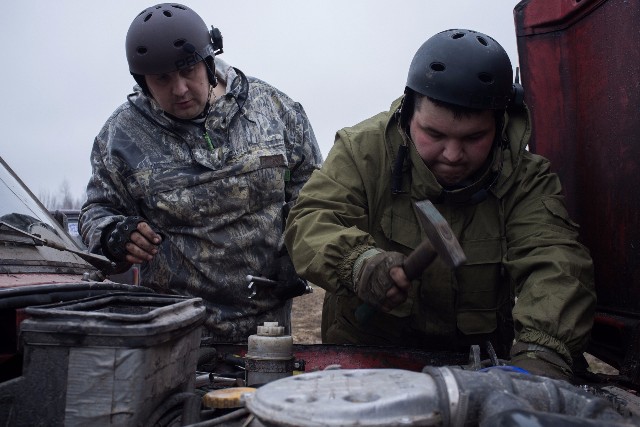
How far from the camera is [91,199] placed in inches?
136

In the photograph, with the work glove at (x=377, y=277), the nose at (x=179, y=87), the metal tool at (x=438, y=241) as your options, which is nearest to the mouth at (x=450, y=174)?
the work glove at (x=377, y=277)

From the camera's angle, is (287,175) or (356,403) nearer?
(356,403)

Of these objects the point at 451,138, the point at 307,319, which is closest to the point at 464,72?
the point at 451,138

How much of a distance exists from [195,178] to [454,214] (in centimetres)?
143

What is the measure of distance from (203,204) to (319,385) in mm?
2335

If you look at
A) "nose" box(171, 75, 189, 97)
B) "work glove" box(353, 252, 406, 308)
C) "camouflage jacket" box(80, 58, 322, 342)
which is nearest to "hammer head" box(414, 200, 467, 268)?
"work glove" box(353, 252, 406, 308)

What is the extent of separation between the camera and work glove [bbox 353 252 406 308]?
210 centimetres

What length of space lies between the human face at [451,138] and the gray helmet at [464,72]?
0.20 ft

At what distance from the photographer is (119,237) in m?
2.90

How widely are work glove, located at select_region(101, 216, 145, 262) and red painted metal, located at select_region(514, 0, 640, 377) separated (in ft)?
6.18

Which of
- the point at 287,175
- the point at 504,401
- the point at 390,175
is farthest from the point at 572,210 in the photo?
the point at 504,401

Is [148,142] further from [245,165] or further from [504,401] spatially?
[504,401]

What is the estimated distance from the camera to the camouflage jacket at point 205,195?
11.3 feet

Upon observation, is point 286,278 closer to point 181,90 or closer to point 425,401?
point 181,90
